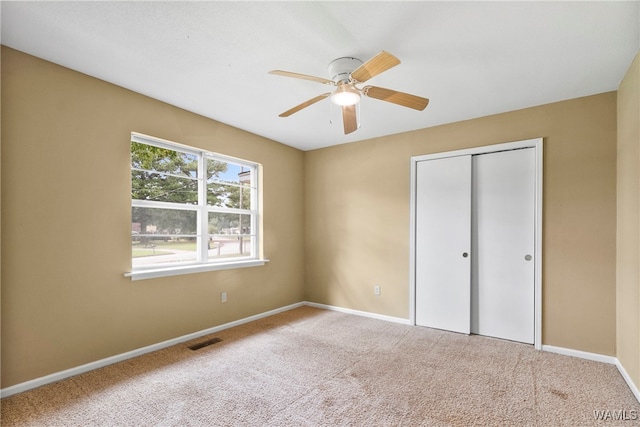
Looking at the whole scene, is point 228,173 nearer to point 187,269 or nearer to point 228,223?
point 228,223

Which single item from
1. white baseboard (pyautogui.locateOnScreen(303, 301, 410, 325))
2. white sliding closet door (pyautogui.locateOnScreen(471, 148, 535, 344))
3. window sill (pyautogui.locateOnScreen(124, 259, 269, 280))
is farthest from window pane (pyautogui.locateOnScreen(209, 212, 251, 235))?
white sliding closet door (pyautogui.locateOnScreen(471, 148, 535, 344))

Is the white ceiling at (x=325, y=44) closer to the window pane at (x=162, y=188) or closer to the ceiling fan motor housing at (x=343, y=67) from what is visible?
the ceiling fan motor housing at (x=343, y=67)

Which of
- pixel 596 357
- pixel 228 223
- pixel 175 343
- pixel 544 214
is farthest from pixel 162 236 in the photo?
pixel 596 357

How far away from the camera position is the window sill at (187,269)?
2.98 metres

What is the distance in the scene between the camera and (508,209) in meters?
3.46

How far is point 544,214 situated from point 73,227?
4.31 meters

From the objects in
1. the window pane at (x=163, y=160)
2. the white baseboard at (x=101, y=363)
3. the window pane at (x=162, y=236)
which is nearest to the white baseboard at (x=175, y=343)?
the white baseboard at (x=101, y=363)

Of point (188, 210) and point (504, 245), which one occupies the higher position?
point (188, 210)

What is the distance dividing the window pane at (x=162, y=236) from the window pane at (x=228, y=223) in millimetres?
256

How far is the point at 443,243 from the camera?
3840 millimetres

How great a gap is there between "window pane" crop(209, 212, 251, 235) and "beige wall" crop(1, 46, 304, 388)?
2.09 feet

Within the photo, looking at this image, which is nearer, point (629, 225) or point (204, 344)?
point (629, 225)

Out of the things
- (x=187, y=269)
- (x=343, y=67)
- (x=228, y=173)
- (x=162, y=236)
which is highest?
(x=343, y=67)
